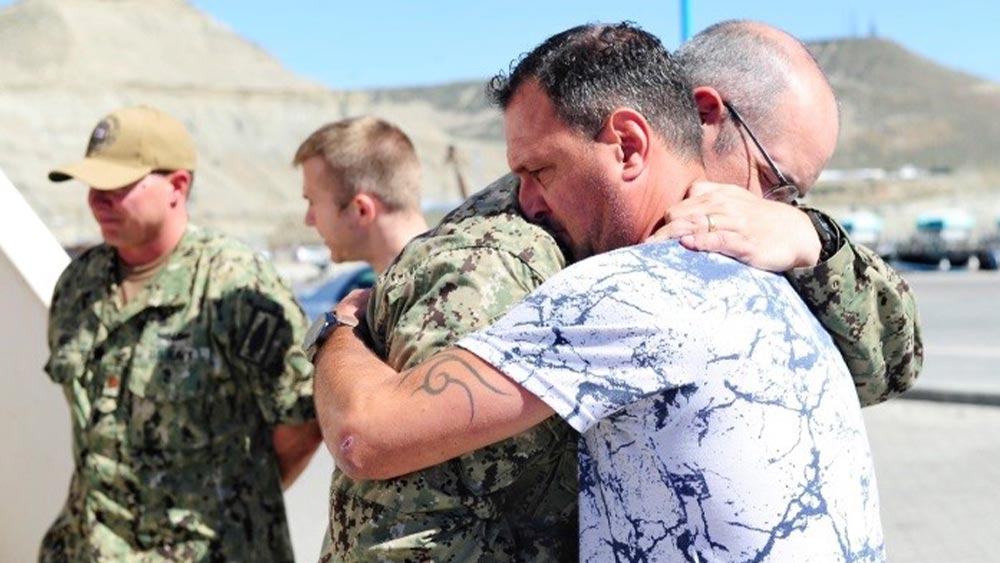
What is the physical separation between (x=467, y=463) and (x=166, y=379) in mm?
1773

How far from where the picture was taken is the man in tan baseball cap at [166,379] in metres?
3.35

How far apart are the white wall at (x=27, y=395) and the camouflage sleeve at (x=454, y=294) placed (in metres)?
2.31

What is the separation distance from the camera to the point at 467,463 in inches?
70.2

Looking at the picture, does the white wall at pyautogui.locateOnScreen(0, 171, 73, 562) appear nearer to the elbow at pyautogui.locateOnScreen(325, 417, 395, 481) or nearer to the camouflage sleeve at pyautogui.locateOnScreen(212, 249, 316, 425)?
the camouflage sleeve at pyautogui.locateOnScreen(212, 249, 316, 425)

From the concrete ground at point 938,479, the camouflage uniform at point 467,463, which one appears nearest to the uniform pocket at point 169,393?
the camouflage uniform at point 467,463

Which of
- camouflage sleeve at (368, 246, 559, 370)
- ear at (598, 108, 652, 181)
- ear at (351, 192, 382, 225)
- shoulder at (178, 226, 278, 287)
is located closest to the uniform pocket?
shoulder at (178, 226, 278, 287)

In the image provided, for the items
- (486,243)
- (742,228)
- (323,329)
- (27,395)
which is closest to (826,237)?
(742,228)

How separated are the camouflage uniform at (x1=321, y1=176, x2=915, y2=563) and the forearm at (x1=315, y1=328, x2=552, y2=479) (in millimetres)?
62

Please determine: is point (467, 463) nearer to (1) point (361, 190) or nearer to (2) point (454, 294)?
(2) point (454, 294)

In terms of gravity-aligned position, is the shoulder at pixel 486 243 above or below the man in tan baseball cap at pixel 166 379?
above

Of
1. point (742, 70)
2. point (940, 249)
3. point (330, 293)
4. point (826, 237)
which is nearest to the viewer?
point (826, 237)

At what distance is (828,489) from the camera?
1732 mm

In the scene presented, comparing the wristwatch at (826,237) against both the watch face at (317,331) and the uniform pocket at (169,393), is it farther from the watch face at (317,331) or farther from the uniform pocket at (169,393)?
the uniform pocket at (169,393)

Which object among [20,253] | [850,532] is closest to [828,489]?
[850,532]
